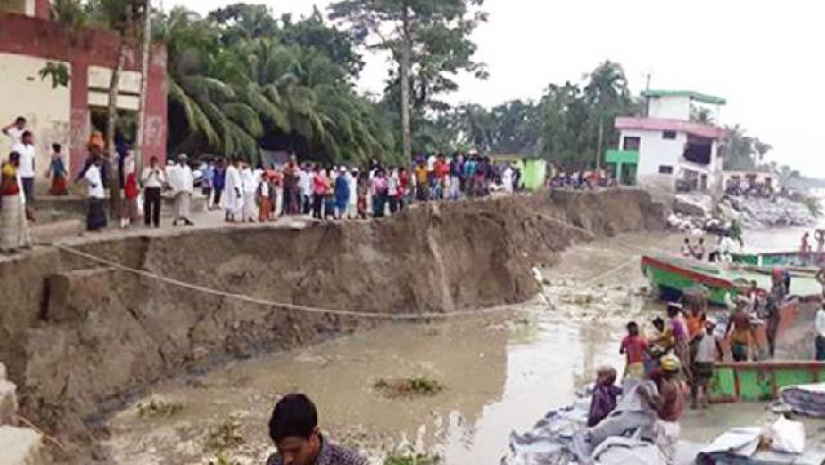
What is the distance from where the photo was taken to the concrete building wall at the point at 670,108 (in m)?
61.3

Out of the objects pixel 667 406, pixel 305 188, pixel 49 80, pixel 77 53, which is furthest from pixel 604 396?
pixel 77 53

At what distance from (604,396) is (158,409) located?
7120 millimetres

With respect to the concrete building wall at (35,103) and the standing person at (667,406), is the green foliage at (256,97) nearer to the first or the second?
the concrete building wall at (35,103)

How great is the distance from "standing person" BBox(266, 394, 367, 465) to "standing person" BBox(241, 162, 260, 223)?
608 inches

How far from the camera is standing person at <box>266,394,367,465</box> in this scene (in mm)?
3402

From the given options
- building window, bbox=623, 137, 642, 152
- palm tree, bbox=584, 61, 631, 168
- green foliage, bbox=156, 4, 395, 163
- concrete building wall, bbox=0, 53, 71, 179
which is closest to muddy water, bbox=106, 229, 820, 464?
concrete building wall, bbox=0, 53, 71, 179

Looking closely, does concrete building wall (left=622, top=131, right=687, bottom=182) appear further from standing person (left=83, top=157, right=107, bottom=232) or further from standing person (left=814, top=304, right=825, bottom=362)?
standing person (left=83, top=157, right=107, bottom=232)

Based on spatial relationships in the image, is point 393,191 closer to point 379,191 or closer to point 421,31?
point 379,191

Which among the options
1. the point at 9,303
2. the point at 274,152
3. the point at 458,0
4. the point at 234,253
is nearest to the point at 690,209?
the point at 458,0

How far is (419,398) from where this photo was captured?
15961 millimetres

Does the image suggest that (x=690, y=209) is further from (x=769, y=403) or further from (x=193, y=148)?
(x=769, y=403)

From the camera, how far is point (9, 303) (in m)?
12.6

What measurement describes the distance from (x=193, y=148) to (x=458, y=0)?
41.7 ft

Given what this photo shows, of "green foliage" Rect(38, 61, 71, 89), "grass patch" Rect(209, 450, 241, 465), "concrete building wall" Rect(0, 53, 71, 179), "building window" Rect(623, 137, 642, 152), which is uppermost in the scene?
"building window" Rect(623, 137, 642, 152)
